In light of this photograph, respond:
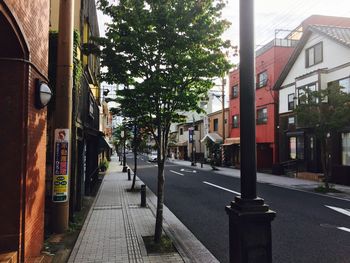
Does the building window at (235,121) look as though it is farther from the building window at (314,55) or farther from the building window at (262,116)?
the building window at (314,55)

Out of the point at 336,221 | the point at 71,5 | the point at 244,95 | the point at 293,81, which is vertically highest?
the point at 293,81

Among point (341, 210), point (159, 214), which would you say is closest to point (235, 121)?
point (341, 210)

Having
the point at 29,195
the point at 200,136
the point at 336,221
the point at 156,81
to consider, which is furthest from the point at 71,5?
the point at 200,136

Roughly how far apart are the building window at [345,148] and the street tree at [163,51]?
56.6 ft

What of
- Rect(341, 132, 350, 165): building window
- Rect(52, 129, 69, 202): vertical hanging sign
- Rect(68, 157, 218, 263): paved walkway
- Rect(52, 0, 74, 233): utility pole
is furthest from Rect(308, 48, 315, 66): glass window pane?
Rect(52, 129, 69, 202): vertical hanging sign

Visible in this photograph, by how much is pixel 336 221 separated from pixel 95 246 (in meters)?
7.53

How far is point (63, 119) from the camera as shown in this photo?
7852 mm

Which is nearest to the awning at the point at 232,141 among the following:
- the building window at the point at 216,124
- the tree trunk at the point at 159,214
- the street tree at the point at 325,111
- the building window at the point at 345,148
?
the building window at the point at 216,124

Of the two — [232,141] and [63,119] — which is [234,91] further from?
[63,119]

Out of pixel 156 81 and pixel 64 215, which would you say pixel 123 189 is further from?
pixel 156 81

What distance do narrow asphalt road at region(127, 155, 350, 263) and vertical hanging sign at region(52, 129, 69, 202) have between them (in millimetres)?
3700

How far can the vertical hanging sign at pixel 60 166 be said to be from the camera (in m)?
7.67

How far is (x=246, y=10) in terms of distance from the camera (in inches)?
143

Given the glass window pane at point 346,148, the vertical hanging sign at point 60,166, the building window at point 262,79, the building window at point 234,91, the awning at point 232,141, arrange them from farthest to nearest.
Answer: the building window at point 234,91 → the awning at point 232,141 → the building window at point 262,79 → the glass window pane at point 346,148 → the vertical hanging sign at point 60,166
